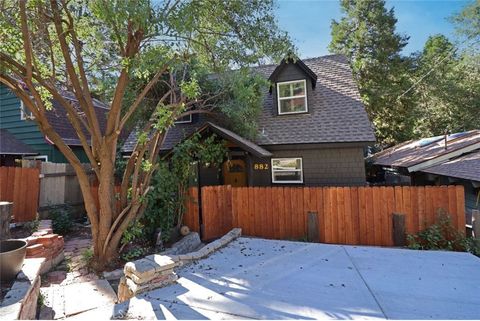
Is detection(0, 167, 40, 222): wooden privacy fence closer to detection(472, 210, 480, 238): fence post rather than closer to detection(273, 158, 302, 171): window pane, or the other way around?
detection(273, 158, 302, 171): window pane

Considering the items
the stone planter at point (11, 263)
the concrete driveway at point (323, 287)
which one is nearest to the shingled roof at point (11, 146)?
the stone planter at point (11, 263)

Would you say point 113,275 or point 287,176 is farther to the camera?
point 287,176

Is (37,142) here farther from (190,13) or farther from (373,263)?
(373,263)

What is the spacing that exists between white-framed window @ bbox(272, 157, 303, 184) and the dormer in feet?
6.40

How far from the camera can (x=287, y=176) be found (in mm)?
10516

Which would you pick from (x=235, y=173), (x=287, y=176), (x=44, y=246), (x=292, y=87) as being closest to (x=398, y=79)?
(x=292, y=87)

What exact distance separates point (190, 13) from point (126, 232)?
4.47m

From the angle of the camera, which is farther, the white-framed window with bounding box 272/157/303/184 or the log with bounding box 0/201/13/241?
the white-framed window with bounding box 272/157/303/184

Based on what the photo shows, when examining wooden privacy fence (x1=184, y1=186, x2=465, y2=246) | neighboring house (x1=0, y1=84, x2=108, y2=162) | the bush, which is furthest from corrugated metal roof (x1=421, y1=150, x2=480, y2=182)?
neighboring house (x1=0, y1=84, x2=108, y2=162)

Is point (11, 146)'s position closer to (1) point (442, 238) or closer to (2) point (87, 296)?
(2) point (87, 296)

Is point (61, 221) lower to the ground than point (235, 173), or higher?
lower

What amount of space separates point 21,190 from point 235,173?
6.86 metres

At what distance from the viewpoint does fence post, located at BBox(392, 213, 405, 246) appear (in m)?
6.39

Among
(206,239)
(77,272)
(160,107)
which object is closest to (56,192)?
(77,272)
